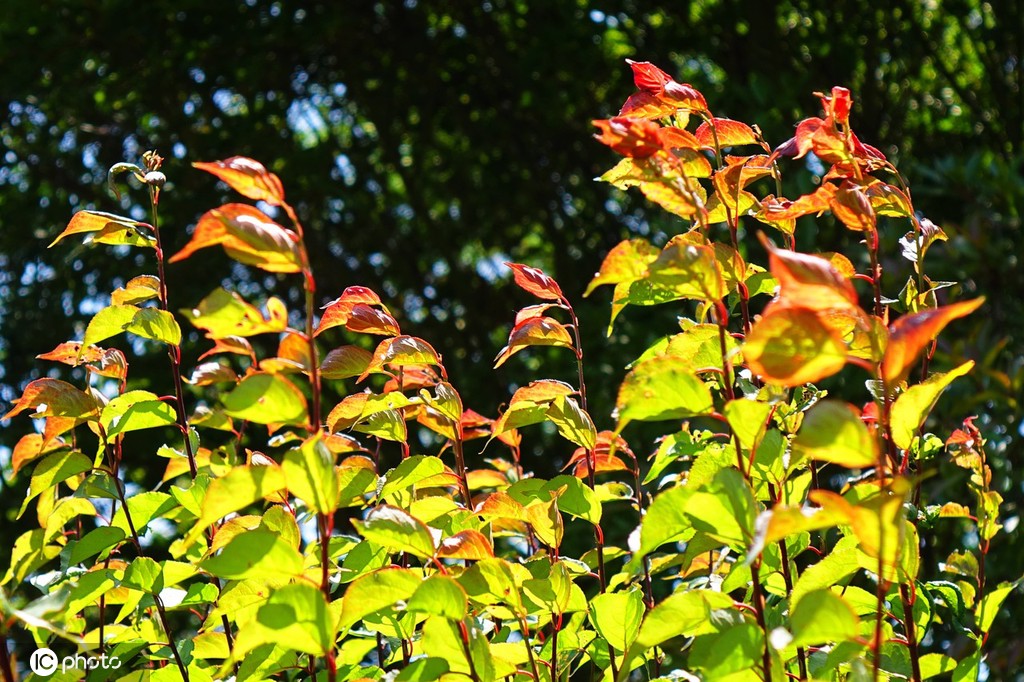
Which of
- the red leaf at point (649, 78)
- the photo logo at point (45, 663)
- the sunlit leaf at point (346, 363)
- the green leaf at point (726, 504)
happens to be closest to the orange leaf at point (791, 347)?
the green leaf at point (726, 504)

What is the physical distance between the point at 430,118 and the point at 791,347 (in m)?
3.53

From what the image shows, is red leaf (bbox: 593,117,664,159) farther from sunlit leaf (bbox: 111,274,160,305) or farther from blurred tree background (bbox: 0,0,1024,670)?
blurred tree background (bbox: 0,0,1024,670)

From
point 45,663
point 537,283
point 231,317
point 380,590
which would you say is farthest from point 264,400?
point 45,663

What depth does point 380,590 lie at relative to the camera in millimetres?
708

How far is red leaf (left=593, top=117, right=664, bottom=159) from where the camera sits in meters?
0.70

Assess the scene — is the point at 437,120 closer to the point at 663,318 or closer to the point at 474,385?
the point at 474,385

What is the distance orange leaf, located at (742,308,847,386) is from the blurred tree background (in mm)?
2306

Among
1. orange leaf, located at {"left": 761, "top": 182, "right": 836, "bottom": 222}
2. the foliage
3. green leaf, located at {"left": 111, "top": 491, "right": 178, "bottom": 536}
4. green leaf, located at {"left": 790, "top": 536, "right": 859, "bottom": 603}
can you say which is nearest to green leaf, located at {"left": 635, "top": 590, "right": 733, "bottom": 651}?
the foliage

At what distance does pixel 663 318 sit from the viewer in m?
2.83

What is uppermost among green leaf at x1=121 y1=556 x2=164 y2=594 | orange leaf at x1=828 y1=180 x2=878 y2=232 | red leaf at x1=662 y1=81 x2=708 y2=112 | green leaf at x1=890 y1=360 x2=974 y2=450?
red leaf at x1=662 y1=81 x2=708 y2=112

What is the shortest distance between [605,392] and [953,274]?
3.22ft

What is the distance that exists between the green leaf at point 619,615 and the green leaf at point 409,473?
21cm

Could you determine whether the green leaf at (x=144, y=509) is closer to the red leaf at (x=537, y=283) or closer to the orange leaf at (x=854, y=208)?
the red leaf at (x=537, y=283)

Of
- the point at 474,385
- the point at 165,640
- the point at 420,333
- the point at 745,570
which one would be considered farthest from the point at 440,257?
the point at 745,570
